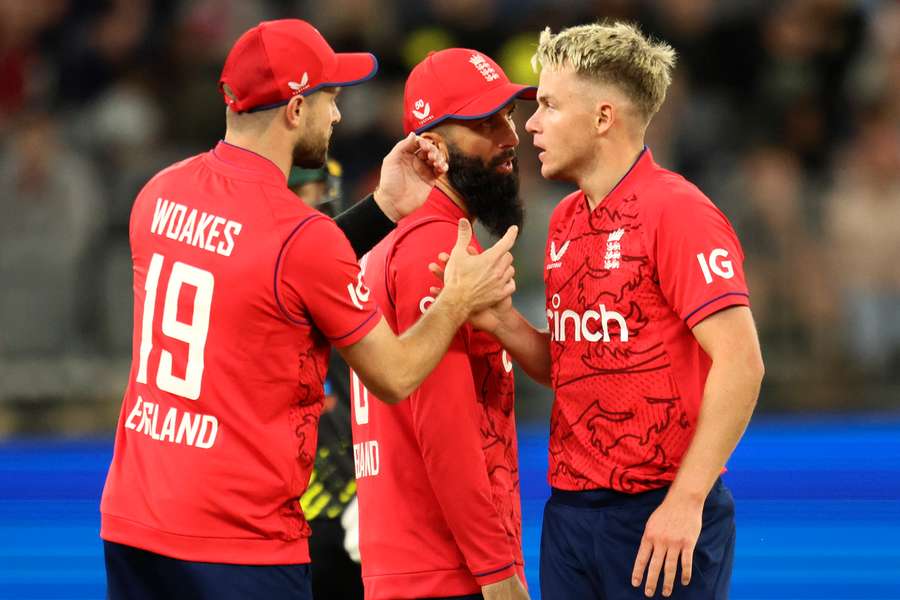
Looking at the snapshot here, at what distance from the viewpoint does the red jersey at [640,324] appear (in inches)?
128

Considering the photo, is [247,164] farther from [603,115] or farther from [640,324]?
[640,324]

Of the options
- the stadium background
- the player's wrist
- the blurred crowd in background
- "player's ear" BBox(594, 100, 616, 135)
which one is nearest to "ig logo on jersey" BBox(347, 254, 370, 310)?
"player's ear" BBox(594, 100, 616, 135)

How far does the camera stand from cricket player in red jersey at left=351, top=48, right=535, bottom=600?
11.3 feet

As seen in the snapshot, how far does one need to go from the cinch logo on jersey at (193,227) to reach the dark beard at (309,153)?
1.09 feet

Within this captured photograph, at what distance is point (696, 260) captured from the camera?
128 inches

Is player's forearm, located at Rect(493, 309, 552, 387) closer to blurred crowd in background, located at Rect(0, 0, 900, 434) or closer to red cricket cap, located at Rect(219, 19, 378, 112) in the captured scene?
red cricket cap, located at Rect(219, 19, 378, 112)

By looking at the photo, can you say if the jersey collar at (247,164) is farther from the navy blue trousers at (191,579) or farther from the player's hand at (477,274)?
the navy blue trousers at (191,579)

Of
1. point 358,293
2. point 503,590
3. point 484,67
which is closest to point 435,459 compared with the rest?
point 503,590

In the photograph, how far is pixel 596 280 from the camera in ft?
11.3

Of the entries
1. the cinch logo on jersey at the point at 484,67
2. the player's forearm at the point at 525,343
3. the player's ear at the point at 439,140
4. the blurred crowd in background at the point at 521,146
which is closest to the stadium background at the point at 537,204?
the blurred crowd in background at the point at 521,146

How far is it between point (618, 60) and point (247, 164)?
3.32 ft

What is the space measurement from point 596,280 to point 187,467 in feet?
3.70

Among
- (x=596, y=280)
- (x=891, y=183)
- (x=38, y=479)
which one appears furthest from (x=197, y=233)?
(x=891, y=183)

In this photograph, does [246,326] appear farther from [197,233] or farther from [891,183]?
[891,183]
